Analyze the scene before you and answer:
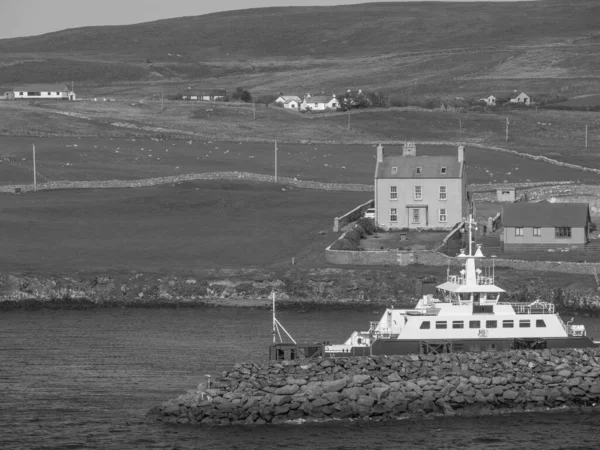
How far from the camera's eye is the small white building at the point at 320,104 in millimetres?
194625

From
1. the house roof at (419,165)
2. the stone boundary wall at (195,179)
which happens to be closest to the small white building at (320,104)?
the stone boundary wall at (195,179)

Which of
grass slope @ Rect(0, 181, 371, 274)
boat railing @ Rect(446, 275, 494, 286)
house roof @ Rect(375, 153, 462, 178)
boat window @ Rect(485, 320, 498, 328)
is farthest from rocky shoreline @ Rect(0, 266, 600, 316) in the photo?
boat window @ Rect(485, 320, 498, 328)

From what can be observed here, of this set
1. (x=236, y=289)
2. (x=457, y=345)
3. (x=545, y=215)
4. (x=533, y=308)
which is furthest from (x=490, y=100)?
(x=457, y=345)

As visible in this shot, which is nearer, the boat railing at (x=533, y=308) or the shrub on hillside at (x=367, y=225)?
the boat railing at (x=533, y=308)

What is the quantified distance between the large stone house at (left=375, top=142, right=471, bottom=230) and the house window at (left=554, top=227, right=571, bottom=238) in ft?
32.9

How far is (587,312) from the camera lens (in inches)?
2889

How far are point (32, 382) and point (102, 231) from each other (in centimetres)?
3838

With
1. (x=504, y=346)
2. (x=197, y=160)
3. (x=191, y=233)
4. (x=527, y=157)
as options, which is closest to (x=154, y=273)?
(x=191, y=233)

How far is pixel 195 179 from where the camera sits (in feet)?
370

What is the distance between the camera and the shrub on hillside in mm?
93812

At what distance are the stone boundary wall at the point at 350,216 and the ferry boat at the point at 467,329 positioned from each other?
37.4 meters

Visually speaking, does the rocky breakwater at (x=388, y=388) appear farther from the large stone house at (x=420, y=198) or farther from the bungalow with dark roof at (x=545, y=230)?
the large stone house at (x=420, y=198)

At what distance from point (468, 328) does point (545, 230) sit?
34.6m

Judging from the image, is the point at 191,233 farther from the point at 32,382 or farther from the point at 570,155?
the point at 570,155
